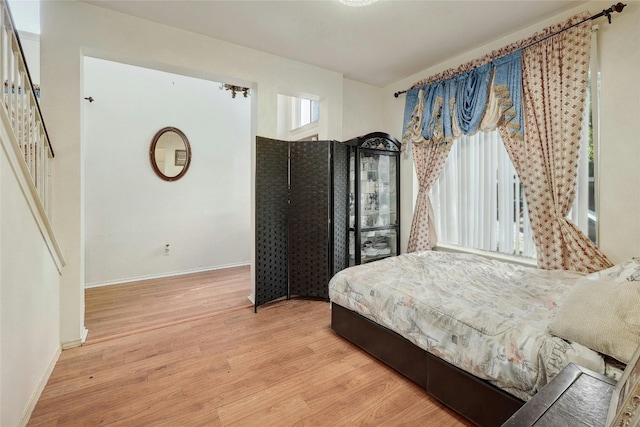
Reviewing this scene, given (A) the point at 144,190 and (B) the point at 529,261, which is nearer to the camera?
(B) the point at 529,261

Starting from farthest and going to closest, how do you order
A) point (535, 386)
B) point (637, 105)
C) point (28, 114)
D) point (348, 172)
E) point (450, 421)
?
point (348, 172), point (637, 105), point (28, 114), point (450, 421), point (535, 386)

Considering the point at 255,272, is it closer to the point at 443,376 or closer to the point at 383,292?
the point at 383,292

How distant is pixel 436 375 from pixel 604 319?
2.69ft

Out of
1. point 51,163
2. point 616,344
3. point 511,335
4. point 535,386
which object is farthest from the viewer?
point 51,163

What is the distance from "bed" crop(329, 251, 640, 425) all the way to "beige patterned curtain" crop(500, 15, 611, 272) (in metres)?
0.24

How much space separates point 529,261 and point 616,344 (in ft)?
5.66

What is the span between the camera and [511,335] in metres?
1.31

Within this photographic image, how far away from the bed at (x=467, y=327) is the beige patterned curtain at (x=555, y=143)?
243 millimetres

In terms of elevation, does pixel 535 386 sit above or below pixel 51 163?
below

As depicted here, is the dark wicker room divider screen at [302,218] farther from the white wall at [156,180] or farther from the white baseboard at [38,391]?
the white baseboard at [38,391]

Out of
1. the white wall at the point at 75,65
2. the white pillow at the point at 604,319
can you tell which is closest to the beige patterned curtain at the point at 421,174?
the white pillow at the point at 604,319

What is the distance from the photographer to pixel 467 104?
2805mm

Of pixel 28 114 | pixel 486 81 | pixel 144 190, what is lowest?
pixel 144 190

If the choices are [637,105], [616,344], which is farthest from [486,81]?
[616,344]
